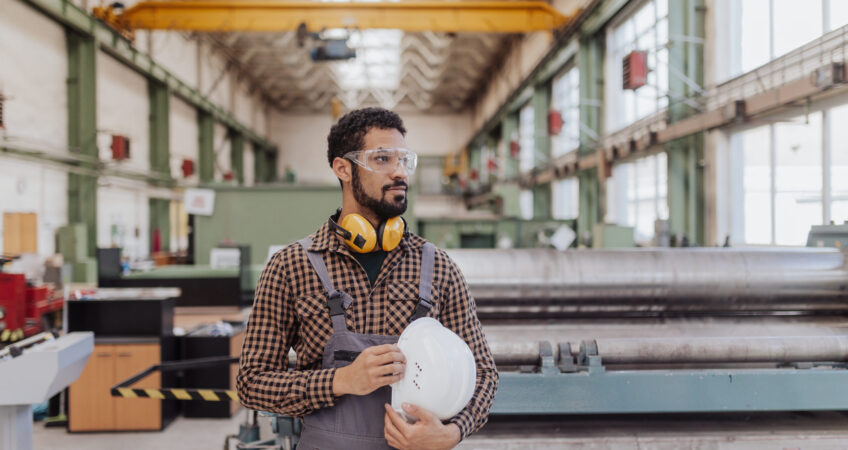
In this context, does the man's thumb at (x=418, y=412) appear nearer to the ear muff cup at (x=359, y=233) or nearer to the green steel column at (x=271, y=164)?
the ear muff cup at (x=359, y=233)

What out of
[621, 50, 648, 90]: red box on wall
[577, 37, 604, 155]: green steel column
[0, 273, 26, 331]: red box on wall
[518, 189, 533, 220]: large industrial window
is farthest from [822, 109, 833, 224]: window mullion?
[518, 189, 533, 220]: large industrial window

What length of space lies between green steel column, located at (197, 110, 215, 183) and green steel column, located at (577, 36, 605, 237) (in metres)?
10.0

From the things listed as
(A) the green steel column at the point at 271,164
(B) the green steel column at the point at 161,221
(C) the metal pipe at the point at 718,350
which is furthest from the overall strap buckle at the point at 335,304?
(A) the green steel column at the point at 271,164

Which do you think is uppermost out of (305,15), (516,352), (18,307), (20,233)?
(305,15)

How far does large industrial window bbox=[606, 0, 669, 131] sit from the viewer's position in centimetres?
723

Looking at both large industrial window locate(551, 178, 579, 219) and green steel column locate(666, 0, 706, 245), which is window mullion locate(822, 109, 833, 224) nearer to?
green steel column locate(666, 0, 706, 245)

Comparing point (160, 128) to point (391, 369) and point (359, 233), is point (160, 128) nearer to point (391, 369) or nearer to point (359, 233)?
point (359, 233)

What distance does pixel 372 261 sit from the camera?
135 centimetres

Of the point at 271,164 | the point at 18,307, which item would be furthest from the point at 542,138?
the point at 271,164

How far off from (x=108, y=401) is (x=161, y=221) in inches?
358

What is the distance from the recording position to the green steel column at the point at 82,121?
8.72 metres

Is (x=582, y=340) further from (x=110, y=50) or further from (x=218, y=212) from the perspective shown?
(x=110, y=50)

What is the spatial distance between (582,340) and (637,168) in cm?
714

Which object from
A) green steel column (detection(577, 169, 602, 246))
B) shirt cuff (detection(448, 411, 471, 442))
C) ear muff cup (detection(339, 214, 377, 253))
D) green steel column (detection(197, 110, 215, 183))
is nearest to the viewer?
shirt cuff (detection(448, 411, 471, 442))
